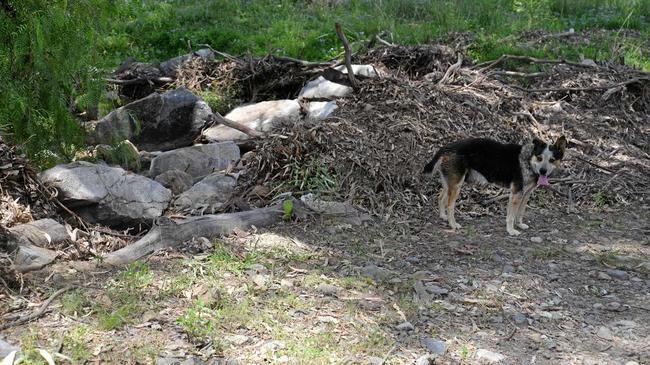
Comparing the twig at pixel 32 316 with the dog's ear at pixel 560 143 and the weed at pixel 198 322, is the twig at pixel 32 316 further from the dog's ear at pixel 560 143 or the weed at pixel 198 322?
the dog's ear at pixel 560 143

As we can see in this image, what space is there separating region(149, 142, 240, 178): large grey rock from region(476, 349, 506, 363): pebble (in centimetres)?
460

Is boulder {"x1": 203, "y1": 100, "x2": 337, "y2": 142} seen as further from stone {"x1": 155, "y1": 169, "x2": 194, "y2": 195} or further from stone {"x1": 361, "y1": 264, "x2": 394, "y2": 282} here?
stone {"x1": 361, "y1": 264, "x2": 394, "y2": 282}

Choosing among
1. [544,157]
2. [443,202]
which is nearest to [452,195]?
[443,202]

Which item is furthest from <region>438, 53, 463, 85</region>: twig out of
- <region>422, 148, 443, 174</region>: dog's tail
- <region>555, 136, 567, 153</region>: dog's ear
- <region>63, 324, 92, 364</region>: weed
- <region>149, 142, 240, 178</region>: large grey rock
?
<region>63, 324, 92, 364</region>: weed

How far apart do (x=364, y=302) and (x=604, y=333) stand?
5.58 feet

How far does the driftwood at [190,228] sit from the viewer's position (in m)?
6.13

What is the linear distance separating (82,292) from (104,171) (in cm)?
232

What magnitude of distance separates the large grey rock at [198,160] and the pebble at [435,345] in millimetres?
4334

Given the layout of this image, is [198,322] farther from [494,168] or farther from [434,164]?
[494,168]

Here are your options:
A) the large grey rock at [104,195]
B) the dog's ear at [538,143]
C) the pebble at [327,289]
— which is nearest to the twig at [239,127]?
the large grey rock at [104,195]

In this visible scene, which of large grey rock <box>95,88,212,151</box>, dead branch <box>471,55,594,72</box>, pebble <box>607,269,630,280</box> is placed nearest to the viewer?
pebble <box>607,269,630,280</box>

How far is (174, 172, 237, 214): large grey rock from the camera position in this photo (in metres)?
7.40

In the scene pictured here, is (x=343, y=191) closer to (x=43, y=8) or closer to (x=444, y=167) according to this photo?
(x=444, y=167)

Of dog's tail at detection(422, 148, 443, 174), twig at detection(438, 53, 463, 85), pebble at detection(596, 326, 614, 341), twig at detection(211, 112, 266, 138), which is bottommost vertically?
twig at detection(211, 112, 266, 138)
